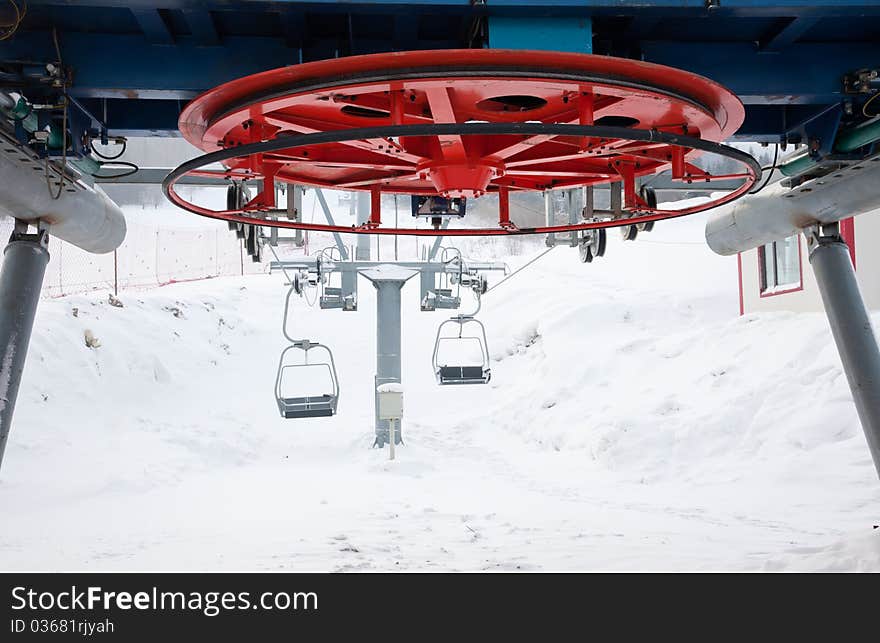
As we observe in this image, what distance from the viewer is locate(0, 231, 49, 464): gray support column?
3.95 metres

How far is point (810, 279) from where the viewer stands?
40.2 feet

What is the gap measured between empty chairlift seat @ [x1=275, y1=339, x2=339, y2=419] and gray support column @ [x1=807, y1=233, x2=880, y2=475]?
554cm

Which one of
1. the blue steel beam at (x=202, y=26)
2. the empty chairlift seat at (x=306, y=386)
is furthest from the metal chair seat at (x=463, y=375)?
the blue steel beam at (x=202, y=26)

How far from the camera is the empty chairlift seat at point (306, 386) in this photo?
28.8 feet

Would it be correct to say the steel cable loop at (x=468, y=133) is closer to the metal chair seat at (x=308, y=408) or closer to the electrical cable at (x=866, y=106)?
the electrical cable at (x=866, y=106)

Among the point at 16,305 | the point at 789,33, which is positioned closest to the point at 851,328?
the point at 789,33

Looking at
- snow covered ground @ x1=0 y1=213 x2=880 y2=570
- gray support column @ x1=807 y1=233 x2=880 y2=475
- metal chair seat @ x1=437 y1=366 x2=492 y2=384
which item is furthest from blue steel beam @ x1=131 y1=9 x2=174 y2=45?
metal chair seat @ x1=437 y1=366 x2=492 y2=384

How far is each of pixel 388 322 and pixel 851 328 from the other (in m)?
8.26

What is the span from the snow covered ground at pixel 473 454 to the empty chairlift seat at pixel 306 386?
60cm

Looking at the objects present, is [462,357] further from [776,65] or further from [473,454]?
[776,65]

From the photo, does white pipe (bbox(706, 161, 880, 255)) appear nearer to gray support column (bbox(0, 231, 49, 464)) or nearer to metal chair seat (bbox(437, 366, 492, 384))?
gray support column (bbox(0, 231, 49, 464))

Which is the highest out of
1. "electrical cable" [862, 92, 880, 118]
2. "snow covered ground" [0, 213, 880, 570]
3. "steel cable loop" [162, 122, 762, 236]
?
"electrical cable" [862, 92, 880, 118]
